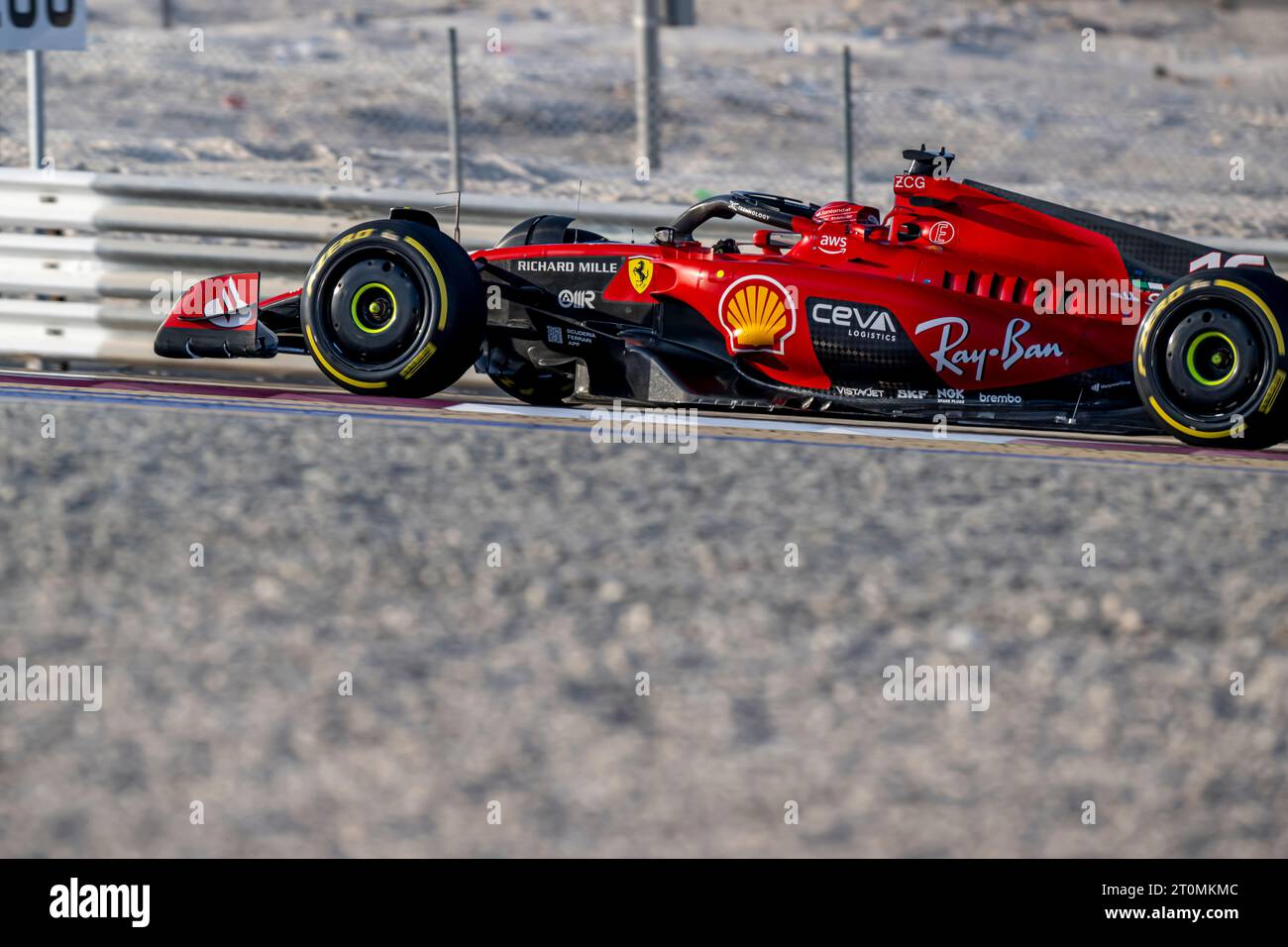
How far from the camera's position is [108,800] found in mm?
3334

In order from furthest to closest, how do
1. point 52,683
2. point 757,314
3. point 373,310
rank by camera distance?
point 373,310
point 757,314
point 52,683

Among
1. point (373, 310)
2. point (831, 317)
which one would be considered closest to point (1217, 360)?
point (831, 317)

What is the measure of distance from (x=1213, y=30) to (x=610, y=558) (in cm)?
2745

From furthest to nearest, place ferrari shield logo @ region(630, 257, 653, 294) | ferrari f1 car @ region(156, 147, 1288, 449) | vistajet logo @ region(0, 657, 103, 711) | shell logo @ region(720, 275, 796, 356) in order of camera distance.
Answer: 1. ferrari shield logo @ region(630, 257, 653, 294)
2. shell logo @ region(720, 275, 796, 356)
3. ferrari f1 car @ region(156, 147, 1288, 449)
4. vistajet logo @ region(0, 657, 103, 711)

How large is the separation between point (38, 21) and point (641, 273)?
13.1ft

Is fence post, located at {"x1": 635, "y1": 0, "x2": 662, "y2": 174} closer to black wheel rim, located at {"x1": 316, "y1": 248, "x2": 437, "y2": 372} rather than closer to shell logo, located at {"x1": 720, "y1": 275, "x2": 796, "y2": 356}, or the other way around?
black wheel rim, located at {"x1": 316, "y1": 248, "x2": 437, "y2": 372}

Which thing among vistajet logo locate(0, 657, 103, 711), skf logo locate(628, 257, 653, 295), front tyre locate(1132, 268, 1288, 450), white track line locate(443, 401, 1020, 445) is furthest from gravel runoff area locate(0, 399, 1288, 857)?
skf logo locate(628, 257, 653, 295)

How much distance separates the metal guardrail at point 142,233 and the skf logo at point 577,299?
140 cm

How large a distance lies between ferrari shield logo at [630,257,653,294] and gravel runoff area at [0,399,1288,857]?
4.20 ft

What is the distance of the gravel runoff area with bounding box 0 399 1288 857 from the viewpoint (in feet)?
11.0

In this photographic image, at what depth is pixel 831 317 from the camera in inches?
266

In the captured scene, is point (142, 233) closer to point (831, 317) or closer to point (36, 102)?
point (36, 102)

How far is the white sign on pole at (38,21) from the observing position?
363 inches
